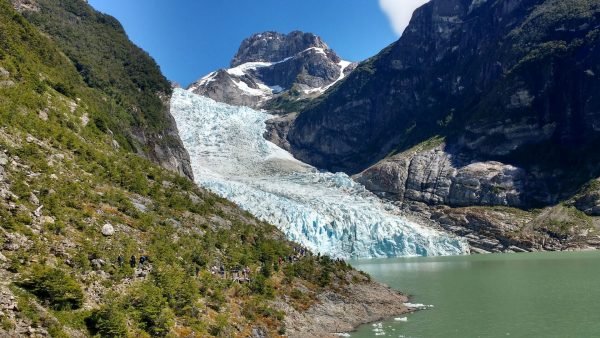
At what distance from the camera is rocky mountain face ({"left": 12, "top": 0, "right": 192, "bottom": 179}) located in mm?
48312

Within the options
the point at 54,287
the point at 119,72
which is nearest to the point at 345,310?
the point at 54,287

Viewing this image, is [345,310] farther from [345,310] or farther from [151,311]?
[151,311]

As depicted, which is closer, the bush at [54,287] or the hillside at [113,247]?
the bush at [54,287]

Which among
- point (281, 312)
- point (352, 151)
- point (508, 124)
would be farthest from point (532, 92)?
point (281, 312)

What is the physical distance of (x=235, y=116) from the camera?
526 feet

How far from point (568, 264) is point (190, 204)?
4515 centimetres

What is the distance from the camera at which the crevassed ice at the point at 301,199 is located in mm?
89125

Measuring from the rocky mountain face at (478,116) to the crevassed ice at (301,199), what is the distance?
12.4m

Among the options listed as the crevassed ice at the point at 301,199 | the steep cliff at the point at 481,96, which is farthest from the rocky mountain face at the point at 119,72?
the steep cliff at the point at 481,96

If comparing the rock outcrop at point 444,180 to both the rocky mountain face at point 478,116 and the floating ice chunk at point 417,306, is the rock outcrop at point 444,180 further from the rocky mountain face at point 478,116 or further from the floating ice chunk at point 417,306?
the floating ice chunk at point 417,306

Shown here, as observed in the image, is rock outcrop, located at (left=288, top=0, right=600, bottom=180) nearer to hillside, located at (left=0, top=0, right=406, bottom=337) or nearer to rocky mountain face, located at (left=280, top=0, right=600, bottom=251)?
rocky mountain face, located at (left=280, top=0, right=600, bottom=251)

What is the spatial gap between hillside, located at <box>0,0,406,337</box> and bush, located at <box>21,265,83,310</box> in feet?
0.10

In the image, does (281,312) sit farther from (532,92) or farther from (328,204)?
(532,92)

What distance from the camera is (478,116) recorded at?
12781 cm
